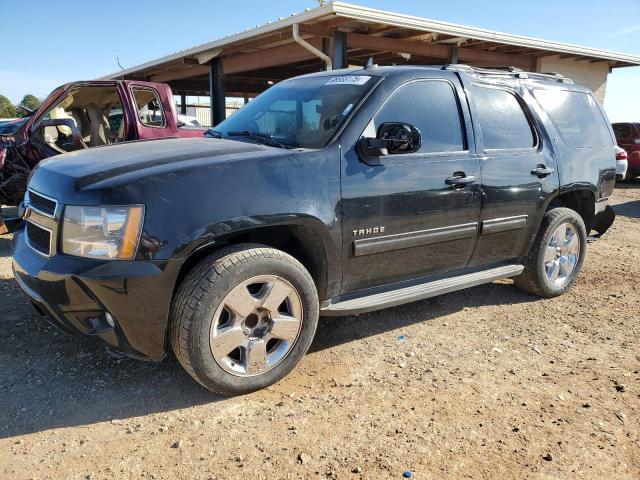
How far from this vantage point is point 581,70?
16.6 m

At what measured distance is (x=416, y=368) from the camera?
131 inches

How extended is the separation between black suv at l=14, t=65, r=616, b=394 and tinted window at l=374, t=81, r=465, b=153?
11 mm

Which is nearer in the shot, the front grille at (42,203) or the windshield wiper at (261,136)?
the front grille at (42,203)

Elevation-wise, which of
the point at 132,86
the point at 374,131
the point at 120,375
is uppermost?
the point at 132,86

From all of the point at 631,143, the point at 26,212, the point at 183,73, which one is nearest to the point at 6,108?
the point at 183,73

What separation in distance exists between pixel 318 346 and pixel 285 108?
1.73 meters

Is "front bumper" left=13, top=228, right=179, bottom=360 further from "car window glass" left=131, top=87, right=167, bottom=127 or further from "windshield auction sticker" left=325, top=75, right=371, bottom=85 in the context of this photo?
"car window glass" left=131, top=87, right=167, bottom=127

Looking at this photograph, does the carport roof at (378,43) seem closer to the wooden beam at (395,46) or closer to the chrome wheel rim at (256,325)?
the wooden beam at (395,46)

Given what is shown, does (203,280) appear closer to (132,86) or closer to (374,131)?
(374,131)

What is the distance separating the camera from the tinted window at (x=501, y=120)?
396cm

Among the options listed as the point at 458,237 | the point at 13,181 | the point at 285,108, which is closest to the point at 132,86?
the point at 13,181

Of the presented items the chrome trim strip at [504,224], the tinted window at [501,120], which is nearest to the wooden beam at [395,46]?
the tinted window at [501,120]

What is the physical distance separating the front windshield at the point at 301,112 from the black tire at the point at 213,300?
2.69 feet

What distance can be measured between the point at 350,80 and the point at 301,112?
1.33 ft
